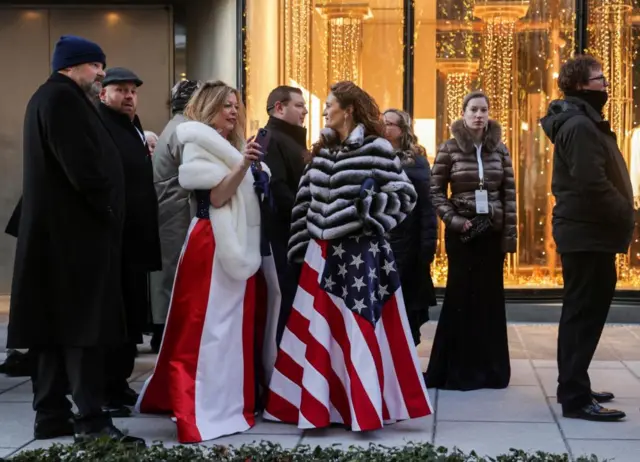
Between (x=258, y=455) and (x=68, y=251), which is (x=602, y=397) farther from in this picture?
(x=68, y=251)

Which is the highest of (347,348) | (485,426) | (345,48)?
(345,48)

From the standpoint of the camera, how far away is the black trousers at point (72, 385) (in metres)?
6.05

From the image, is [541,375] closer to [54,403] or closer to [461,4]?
[54,403]

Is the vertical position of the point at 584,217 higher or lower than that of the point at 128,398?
higher

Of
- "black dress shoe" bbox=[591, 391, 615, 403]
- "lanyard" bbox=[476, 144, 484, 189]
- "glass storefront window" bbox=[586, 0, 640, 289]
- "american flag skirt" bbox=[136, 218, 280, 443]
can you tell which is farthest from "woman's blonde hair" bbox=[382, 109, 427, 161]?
"glass storefront window" bbox=[586, 0, 640, 289]

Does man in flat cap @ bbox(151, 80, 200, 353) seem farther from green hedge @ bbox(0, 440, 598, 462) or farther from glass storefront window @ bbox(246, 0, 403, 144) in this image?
glass storefront window @ bbox(246, 0, 403, 144)

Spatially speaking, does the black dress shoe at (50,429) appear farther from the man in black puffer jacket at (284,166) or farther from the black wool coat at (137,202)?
the man in black puffer jacket at (284,166)

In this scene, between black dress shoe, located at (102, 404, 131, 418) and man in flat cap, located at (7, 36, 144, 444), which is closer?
man in flat cap, located at (7, 36, 144, 444)

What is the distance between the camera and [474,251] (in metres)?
7.75

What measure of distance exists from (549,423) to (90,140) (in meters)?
2.96

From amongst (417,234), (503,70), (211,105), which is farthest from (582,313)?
(503,70)

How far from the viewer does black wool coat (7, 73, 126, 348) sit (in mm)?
5988

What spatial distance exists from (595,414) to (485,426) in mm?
628

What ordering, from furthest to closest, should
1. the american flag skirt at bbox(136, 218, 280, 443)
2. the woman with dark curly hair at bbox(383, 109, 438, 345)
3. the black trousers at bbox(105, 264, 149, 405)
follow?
1. the woman with dark curly hair at bbox(383, 109, 438, 345)
2. the black trousers at bbox(105, 264, 149, 405)
3. the american flag skirt at bbox(136, 218, 280, 443)
